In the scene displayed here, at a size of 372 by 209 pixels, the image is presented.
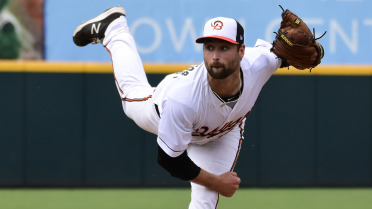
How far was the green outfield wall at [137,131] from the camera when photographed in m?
7.10

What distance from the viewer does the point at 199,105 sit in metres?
4.15

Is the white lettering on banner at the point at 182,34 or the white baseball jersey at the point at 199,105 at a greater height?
the white lettering on banner at the point at 182,34

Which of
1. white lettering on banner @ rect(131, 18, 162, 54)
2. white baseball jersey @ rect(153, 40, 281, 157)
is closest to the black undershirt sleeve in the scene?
white baseball jersey @ rect(153, 40, 281, 157)

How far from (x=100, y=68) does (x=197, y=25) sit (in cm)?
178

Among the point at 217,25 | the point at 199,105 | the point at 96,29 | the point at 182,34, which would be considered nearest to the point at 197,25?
the point at 182,34

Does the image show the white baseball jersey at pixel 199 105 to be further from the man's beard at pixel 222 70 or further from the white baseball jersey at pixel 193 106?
the man's beard at pixel 222 70

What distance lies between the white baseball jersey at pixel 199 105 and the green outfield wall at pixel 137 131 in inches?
105

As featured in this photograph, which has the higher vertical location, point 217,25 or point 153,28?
point 153,28

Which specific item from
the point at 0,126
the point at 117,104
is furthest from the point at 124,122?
the point at 0,126

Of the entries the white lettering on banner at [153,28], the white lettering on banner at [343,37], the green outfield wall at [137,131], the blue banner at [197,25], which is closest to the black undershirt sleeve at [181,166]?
the green outfield wall at [137,131]
